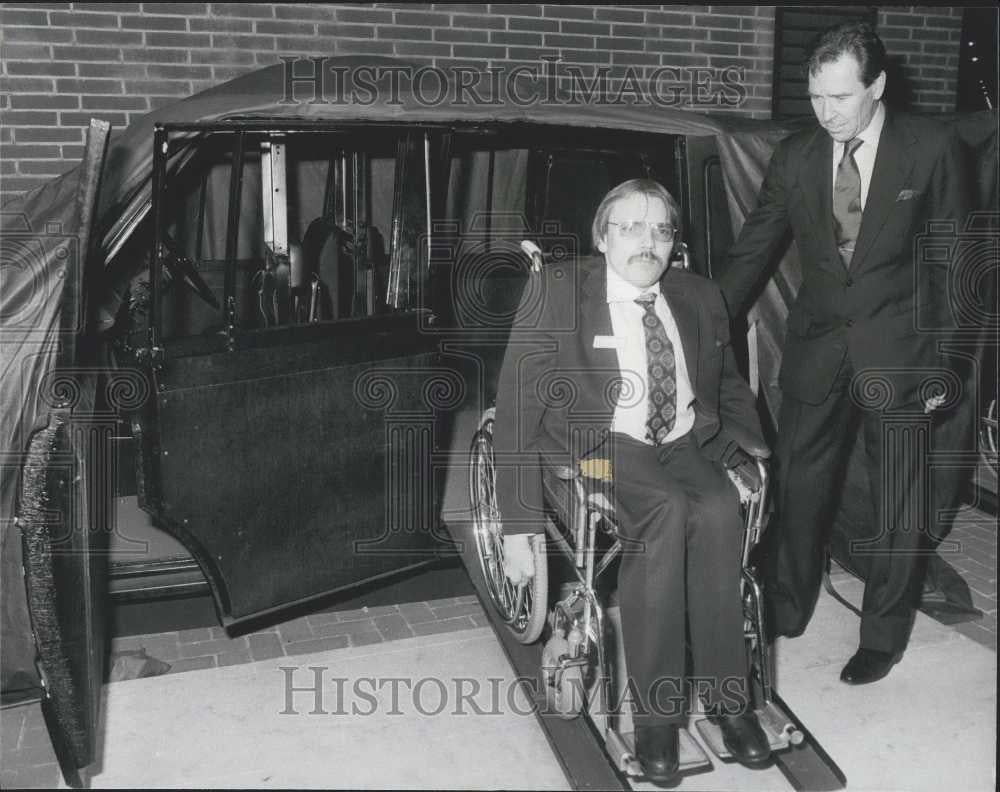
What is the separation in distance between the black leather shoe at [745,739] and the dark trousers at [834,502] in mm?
792

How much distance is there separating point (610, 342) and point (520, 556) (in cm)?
73

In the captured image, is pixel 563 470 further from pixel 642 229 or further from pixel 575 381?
pixel 642 229

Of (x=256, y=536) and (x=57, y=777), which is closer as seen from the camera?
(x=57, y=777)

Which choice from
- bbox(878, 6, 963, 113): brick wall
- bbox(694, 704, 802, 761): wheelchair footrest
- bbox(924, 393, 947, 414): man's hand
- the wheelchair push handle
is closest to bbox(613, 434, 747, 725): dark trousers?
bbox(694, 704, 802, 761): wheelchair footrest

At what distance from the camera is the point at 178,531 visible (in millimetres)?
3010

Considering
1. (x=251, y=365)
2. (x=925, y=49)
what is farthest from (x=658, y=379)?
(x=925, y=49)

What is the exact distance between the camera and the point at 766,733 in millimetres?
2760

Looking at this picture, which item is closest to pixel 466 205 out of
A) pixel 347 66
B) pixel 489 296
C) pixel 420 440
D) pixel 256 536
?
pixel 489 296

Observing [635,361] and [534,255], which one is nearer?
[635,361]

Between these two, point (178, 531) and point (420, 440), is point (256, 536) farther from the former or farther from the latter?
point (420, 440)

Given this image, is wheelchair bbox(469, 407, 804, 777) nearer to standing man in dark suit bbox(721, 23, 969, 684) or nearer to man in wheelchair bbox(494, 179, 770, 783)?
man in wheelchair bbox(494, 179, 770, 783)

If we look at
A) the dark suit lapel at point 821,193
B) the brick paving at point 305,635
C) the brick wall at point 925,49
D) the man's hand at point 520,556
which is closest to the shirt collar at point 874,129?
the dark suit lapel at point 821,193

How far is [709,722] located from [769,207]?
1791 mm

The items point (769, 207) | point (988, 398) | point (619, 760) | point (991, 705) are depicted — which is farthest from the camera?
point (988, 398)
